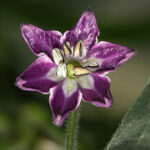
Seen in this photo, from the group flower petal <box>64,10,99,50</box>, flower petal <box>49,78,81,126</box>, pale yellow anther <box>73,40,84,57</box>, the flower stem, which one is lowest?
the flower stem

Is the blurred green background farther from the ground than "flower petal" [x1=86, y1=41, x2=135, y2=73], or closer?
closer

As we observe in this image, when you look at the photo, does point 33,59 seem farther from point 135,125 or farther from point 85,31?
point 135,125

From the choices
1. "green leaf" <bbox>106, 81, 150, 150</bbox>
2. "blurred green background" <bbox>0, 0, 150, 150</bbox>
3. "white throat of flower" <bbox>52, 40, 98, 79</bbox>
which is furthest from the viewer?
"blurred green background" <bbox>0, 0, 150, 150</bbox>

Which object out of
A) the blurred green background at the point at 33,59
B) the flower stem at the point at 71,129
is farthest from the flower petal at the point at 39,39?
the blurred green background at the point at 33,59

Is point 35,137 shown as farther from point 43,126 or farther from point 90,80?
point 90,80

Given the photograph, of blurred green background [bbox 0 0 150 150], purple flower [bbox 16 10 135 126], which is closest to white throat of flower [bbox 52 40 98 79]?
purple flower [bbox 16 10 135 126]

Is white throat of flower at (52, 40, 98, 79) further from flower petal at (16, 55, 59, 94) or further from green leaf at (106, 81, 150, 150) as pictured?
green leaf at (106, 81, 150, 150)

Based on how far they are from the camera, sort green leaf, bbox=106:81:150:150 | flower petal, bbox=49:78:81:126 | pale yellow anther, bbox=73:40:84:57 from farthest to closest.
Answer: pale yellow anther, bbox=73:40:84:57 → flower petal, bbox=49:78:81:126 → green leaf, bbox=106:81:150:150
